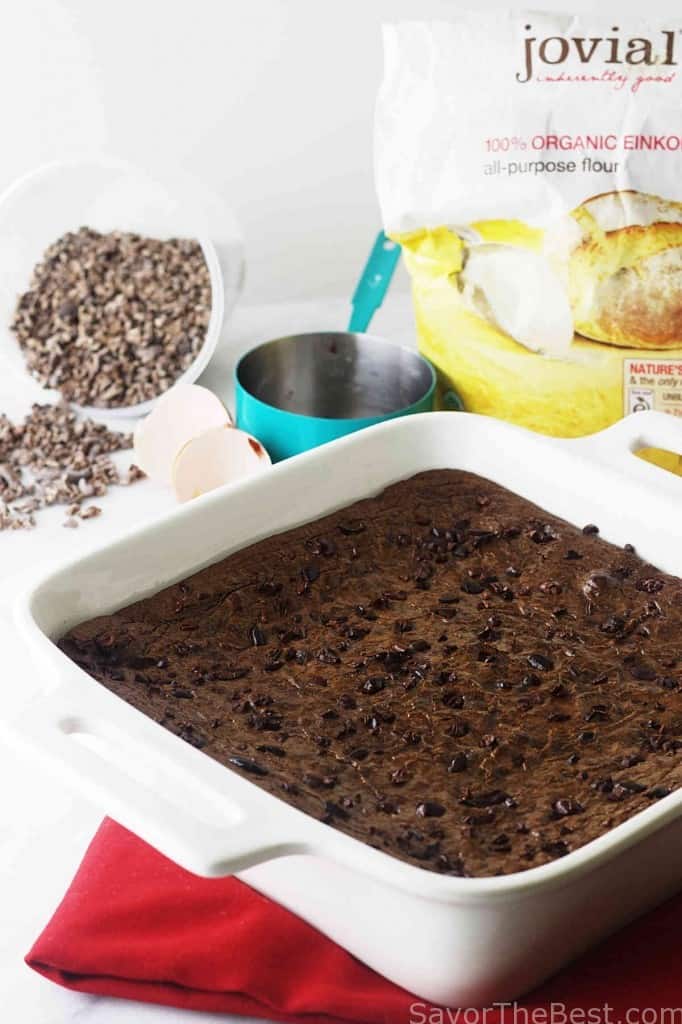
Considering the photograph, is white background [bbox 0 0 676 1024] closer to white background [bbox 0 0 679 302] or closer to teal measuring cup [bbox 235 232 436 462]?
white background [bbox 0 0 679 302]

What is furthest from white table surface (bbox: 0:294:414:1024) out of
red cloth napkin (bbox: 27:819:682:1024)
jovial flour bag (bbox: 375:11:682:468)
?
jovial flour bag (bbox: 375:11:682:468)

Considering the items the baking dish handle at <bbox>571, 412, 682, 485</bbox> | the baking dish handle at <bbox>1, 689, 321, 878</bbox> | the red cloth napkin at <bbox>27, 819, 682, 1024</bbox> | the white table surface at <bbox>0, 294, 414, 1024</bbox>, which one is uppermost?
the baking dish handle at <bbox>1, 689, 321, 878</bbox>

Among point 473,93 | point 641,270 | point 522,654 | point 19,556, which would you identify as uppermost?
point 473,93

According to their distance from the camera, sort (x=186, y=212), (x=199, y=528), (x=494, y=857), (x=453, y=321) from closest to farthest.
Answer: (x=494, y=857), (x=199, y=528), (x=453, y=321), (x=186, y=212)

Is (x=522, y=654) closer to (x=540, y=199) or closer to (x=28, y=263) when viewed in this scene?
(x=540, y=199)

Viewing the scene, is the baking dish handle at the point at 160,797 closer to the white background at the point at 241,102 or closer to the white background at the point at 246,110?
the white background at the point at 246,110

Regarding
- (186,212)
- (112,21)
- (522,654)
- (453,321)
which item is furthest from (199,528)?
(112,21)
